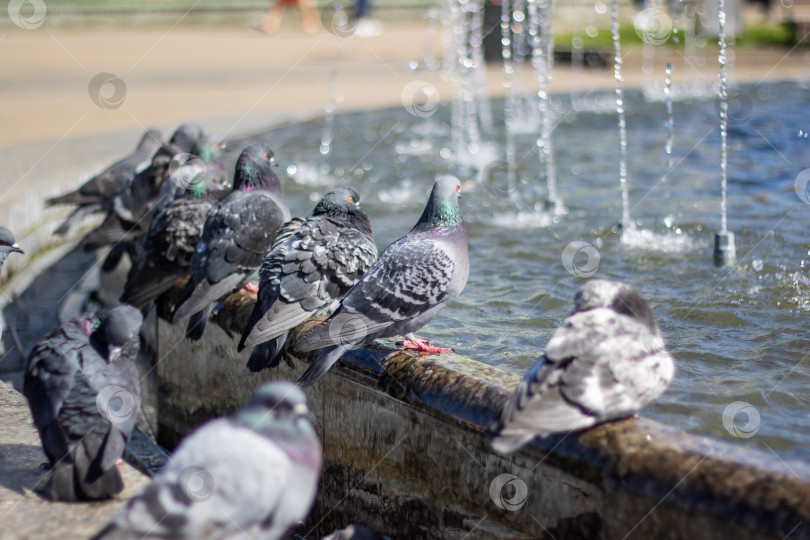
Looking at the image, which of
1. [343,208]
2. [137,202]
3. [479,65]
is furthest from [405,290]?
[479,65]

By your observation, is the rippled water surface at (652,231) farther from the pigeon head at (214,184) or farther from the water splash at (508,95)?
the pigeon head at (214,184)

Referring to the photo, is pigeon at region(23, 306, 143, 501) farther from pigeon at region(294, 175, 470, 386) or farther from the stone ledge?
the stone ledge

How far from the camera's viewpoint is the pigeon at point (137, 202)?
5398 mm

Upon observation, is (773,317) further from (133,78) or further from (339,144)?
(133,78)

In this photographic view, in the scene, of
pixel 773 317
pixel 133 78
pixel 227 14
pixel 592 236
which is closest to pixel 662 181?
pixel 592 236

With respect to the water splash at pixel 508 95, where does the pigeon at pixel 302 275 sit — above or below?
above

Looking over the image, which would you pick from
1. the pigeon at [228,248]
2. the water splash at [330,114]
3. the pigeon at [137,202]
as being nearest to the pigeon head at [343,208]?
the pigeon at [228,248]

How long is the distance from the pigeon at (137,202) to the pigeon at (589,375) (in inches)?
132

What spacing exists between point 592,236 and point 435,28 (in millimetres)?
14529

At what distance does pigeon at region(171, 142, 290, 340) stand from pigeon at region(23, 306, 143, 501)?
822 millimetres

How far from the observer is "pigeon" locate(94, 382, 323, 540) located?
7.00ft

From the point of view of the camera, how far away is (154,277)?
435 centimetres

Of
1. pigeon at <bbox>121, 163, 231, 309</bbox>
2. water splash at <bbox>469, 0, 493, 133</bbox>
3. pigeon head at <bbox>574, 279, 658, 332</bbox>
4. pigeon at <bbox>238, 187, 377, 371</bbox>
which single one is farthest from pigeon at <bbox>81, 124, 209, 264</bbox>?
water splash at <bbox>469, 0, 493, 133</bbox>

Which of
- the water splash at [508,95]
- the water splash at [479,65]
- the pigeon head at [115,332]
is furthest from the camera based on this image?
the water splash at [479,65]
